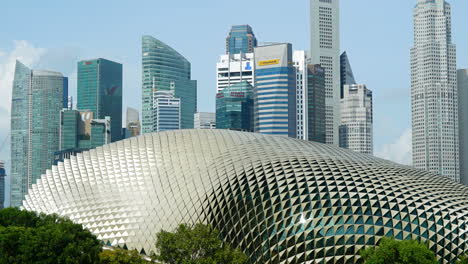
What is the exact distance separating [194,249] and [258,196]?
15629 millimetres

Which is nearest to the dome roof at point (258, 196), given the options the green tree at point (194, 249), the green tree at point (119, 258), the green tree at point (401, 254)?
the green tree at point (194, 249)

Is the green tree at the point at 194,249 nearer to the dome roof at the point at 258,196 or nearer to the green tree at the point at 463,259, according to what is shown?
the dome roof at the point at 258,196

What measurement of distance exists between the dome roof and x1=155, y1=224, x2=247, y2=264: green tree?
9.12 meters

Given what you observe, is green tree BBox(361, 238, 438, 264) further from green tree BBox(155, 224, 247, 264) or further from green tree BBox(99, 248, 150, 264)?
green tree BBox(99, 248, 150, 264)

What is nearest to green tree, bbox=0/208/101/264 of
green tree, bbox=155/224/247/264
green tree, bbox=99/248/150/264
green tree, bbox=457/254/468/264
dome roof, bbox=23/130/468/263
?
green tree, bbox=99/248/150/264

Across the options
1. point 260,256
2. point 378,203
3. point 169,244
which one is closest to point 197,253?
point 169,244

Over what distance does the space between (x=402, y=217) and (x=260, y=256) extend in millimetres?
15558

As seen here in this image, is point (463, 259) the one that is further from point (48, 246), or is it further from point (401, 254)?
point (48, 246)

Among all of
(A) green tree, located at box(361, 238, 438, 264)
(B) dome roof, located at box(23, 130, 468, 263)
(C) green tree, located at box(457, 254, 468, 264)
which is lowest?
(C) green tree, located at box(457, 254, 468, 264)

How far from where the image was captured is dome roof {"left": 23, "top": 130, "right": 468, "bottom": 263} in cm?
7531

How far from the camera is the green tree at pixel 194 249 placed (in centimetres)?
6756

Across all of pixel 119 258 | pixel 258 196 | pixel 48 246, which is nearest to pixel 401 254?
pixel 258 196

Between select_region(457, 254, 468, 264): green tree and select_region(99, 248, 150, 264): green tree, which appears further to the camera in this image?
select_region(99, 248, 150, 264): green tree

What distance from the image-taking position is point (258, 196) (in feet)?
268
